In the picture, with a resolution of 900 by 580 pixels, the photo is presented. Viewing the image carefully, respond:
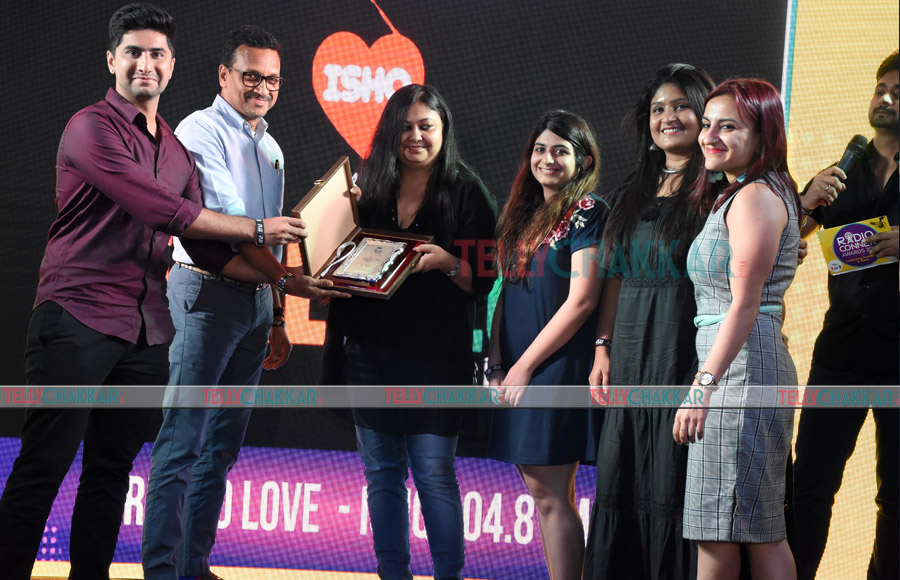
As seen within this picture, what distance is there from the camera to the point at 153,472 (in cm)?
255

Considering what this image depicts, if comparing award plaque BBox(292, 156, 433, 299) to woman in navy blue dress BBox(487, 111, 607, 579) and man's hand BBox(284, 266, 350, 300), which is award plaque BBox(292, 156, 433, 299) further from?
woman in navy blue dress BBox(487, 111, 607, 579)

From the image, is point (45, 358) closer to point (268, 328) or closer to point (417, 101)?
point (268, 328)

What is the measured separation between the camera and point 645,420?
2500mm

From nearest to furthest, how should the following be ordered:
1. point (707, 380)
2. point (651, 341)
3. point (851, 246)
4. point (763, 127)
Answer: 1. point (707, 380)
2. point (763, 127)
3. point (651, 341)
4. point (851, 246)

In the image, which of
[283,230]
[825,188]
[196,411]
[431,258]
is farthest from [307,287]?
[825,188]

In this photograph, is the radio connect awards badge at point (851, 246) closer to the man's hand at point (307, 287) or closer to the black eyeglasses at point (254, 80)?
the man's hand at point (307, 287)

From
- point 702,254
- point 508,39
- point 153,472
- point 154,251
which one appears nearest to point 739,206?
point 702,254

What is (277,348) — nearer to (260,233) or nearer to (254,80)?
(260,233)

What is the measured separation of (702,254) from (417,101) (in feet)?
3.15

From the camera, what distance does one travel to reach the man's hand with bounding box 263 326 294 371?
268 centimetres

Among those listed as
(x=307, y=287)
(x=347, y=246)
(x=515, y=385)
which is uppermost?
(x=347, y=246)

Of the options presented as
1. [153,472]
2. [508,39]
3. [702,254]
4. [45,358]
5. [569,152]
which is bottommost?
[153,472]

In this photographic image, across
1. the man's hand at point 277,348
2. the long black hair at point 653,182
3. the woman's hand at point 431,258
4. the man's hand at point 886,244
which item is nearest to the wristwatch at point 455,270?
the woman's hand at point 431,258

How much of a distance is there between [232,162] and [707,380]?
151 centimetres
